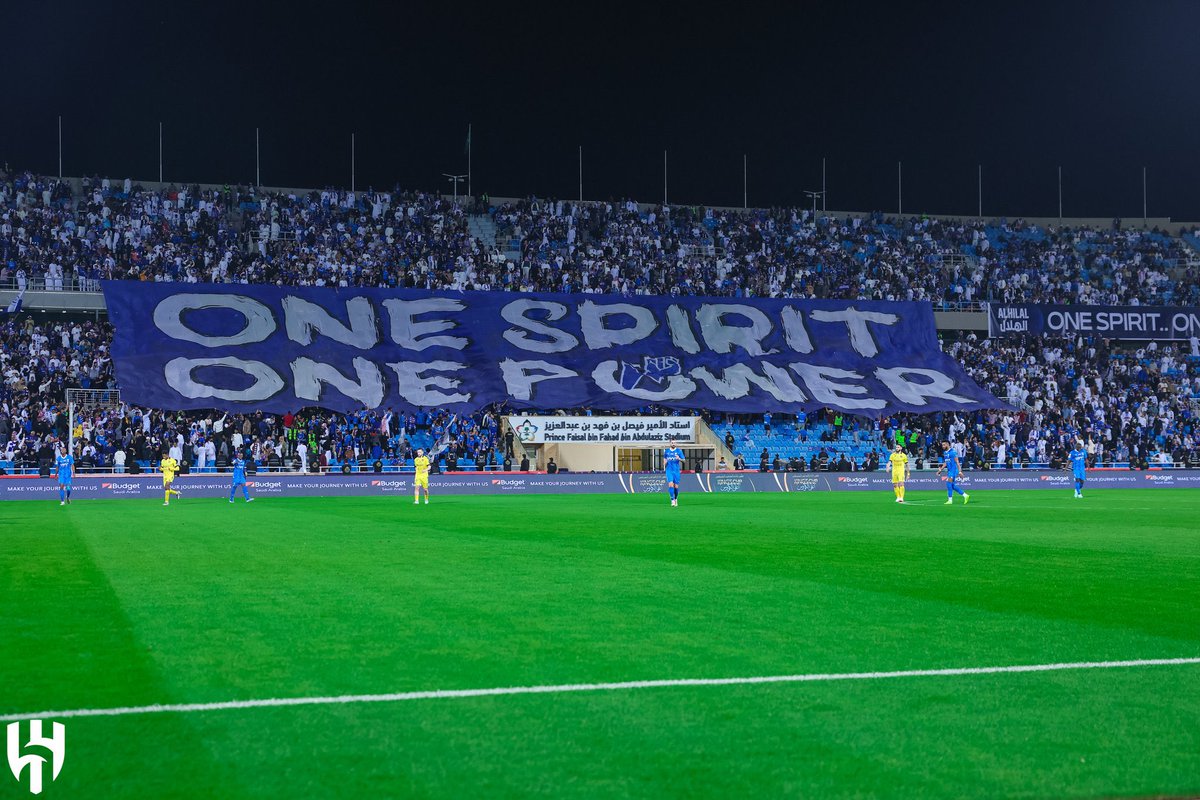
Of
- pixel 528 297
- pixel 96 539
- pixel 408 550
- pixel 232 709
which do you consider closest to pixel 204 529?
pixel 96 539

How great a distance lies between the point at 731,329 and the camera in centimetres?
6197

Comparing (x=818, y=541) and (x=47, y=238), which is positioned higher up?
(x=47, y=238)

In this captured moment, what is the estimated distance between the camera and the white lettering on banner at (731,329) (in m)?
61.0

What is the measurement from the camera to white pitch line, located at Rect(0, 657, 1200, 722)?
24.6 feet

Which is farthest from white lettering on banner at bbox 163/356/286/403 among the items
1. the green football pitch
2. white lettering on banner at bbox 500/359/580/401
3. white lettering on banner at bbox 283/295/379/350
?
the green football pitch

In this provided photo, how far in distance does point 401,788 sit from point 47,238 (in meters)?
59.7

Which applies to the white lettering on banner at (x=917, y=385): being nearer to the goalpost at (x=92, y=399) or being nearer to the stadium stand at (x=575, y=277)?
the stadium stand at (x=575, y=277)

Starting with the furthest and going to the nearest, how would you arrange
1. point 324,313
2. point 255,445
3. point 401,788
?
point 324,313 → point 255,445 → point 401,788

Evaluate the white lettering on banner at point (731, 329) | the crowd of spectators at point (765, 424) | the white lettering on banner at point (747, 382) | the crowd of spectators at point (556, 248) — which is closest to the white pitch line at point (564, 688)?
the crowd of spectators at point (765, 424)

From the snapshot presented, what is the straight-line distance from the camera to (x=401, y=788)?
19.5 ft

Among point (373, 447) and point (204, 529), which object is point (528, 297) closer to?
point (373, 447)

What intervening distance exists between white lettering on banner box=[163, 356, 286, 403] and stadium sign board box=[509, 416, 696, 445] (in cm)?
1056

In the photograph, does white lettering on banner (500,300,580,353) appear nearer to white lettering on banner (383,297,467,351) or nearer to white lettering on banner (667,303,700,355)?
white lettering on banner (383,297,467,351)

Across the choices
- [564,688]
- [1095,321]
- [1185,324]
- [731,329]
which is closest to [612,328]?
[731,329]
